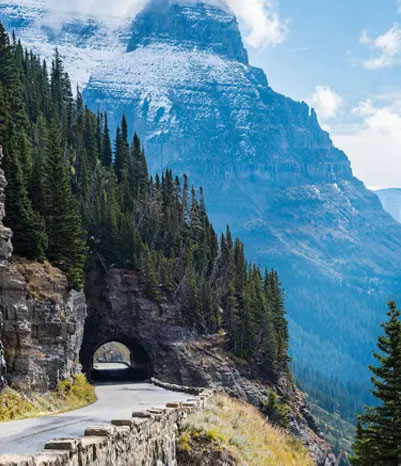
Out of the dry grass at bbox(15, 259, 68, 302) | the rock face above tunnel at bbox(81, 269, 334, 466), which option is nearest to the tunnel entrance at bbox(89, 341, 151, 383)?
the rock face above tunnel at bbox(81, 269, 334, 466)

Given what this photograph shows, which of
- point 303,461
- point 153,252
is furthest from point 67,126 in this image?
point 303,461

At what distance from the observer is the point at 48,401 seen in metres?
41.5

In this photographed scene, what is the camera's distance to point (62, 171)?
2270 inches

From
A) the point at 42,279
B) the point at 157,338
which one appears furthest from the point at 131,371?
the point at 42,279

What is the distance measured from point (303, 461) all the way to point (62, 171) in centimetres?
3613

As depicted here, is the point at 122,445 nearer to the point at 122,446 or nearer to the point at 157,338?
the point at 122,446

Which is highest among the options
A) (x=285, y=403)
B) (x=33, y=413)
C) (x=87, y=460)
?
(x=87, y=460)

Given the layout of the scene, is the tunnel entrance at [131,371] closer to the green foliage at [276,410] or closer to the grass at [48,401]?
the green foliage at [276,410]

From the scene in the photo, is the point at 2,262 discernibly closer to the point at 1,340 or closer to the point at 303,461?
the point at 1,340

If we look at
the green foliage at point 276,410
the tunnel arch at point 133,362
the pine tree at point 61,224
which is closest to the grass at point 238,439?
the pine tree at point 61,224

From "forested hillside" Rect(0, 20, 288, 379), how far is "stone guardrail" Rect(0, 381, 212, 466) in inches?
1457

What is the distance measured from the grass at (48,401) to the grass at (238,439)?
30.7ft

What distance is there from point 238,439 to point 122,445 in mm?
8980

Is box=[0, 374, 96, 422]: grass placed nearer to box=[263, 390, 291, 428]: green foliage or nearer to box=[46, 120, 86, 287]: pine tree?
box=[46, 120, 86, 287]: pine tree
